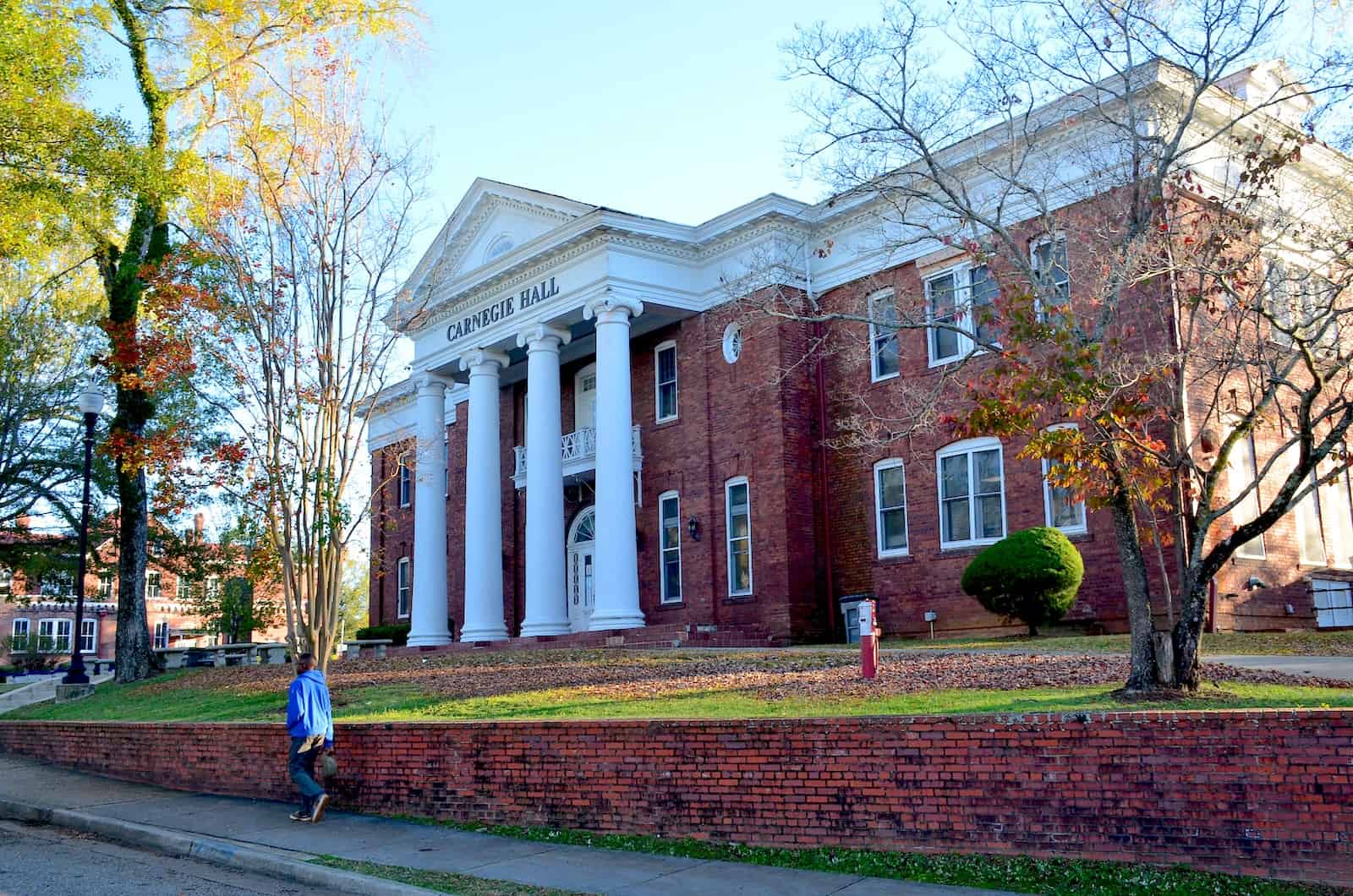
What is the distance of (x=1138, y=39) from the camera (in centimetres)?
1330

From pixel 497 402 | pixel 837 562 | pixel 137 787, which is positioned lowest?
pixel 137 787

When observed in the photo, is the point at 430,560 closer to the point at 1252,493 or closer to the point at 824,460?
the point at 824,460

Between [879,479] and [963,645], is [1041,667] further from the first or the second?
[879,479]

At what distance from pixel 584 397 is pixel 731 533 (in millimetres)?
6842

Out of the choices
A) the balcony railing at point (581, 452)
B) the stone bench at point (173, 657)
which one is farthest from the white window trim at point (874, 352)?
the stone bench at point (173, 657)

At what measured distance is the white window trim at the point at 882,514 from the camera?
24.8 m

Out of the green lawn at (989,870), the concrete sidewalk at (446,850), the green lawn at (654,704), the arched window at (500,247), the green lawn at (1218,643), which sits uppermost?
the arched window at (500,247)

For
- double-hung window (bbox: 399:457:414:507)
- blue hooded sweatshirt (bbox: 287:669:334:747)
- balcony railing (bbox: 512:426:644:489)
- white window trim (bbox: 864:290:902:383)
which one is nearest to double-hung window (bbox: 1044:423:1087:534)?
white window trim (bbox: 864:290:902:383)

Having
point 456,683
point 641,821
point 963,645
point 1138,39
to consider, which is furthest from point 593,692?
point 1138,39

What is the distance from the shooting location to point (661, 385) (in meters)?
29.4

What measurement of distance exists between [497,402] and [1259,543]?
1766 cm

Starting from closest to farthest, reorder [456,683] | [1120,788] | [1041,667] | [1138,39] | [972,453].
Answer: [1120,788]
[1138,39]
[1041,667]
[456,683]
[972,453]

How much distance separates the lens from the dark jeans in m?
12.2

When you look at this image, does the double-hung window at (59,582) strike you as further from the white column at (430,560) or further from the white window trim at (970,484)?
the white window trim at (970,484)
